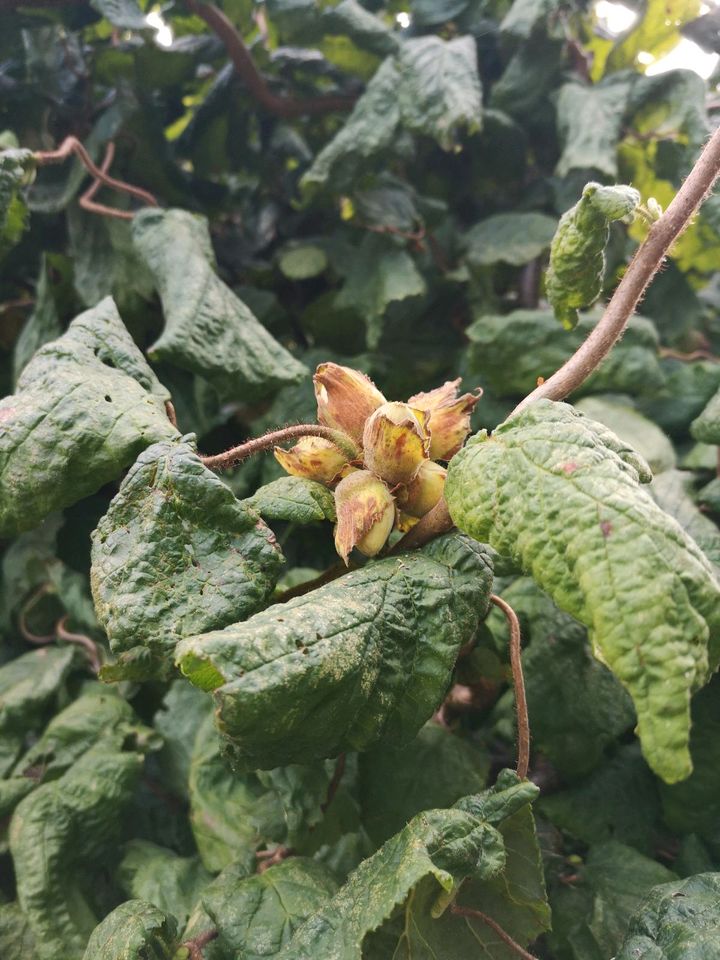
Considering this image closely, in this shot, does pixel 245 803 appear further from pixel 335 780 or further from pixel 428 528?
pixel 428 528

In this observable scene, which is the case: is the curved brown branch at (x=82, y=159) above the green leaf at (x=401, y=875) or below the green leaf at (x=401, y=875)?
above

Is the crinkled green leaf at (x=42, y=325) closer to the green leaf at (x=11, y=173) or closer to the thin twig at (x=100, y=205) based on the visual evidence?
the thin twig at (x=100, y=205)

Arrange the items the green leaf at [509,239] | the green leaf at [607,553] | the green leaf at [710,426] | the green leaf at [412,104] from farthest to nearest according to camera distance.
Result: the green leaf at [509,239], the green leaf at [412,104], the green leaf at [710,426], the green leaf at [607,553]

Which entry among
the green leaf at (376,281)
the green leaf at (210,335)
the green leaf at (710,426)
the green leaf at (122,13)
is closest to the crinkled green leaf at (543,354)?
the green leaf at (376,281)

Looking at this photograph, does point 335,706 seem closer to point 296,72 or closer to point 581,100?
point 581,100

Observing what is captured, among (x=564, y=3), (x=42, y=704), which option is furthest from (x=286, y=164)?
(x=42, y=704)

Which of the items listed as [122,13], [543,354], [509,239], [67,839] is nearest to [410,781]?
[67,839]
